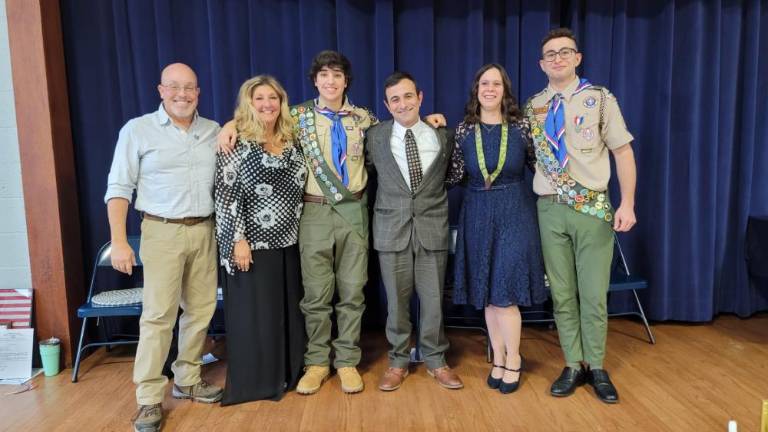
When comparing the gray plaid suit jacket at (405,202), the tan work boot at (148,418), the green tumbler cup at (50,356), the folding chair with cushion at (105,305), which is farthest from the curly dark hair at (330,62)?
the green tumbler cup at (50,356)

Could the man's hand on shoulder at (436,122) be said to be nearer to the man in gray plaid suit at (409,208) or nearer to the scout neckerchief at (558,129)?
the man in gray plaid suit at (409,208)

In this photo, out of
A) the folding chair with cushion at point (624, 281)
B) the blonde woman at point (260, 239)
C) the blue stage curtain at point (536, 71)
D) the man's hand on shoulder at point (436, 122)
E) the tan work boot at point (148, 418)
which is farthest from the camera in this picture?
the blue stage curtain at point (536, 71)

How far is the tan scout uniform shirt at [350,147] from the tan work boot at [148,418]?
1122mm

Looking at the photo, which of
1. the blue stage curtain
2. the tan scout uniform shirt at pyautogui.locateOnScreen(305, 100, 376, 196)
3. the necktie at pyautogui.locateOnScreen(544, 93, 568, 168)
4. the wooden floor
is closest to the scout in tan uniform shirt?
the tan scout uniform shirt at pyautogui.locateOnScreen(305, 100, 376, 196)

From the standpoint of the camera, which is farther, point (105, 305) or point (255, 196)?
point (105, 305)

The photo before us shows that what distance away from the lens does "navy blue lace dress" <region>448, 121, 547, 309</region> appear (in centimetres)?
232

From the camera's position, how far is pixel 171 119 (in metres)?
2.22

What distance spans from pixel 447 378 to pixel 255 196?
4.01 ft

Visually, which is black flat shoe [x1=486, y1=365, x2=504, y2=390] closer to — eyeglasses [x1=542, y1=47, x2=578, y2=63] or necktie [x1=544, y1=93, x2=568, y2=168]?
necktie [x1=544, y1=93, x2=568, y2=168]

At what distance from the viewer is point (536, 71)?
3.25 metres

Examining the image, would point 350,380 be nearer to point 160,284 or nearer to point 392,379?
point 392,379

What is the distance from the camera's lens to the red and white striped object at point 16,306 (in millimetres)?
2803

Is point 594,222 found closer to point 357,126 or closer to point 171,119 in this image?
point 357,126

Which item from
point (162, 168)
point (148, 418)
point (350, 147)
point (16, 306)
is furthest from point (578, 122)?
point (16, 306)
